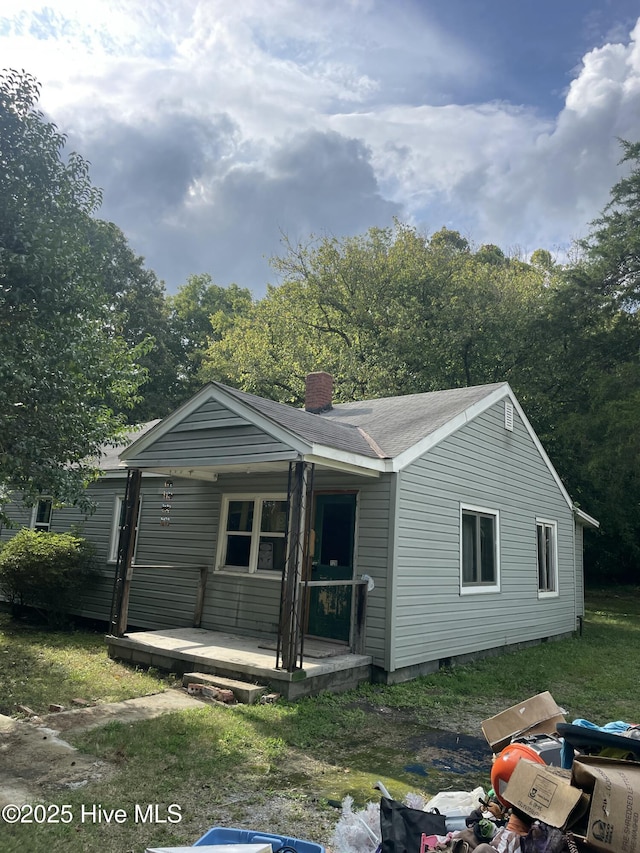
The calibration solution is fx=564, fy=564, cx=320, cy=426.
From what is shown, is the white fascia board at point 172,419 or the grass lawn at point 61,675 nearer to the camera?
the grass lawn at point 61,675

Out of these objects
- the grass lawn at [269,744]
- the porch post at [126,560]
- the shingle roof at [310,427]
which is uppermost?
the shingle roof at [310,427]

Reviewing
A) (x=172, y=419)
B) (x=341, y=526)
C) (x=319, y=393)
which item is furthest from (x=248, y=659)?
(x=319, y=393)

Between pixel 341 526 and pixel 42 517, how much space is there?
350 inches

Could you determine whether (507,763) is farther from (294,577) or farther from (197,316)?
(197,316)

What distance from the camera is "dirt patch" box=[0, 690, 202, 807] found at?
13.1 ft

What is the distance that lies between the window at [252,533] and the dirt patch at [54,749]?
9.94 ft

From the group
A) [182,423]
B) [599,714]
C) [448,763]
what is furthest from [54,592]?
[599,714]

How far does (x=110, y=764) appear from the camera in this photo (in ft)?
14.6

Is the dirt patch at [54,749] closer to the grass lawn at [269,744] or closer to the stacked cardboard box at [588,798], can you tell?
the grass lawn at [269,744]

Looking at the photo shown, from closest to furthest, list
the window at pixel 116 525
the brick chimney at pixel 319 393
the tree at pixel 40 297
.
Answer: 1. the tree at pixel 40 297
2. the window at pixel 116 525
3. the brick chimney at pixel 319 393

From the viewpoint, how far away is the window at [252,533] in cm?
907

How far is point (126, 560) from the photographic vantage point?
845 cm

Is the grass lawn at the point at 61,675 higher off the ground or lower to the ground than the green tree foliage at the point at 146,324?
lower

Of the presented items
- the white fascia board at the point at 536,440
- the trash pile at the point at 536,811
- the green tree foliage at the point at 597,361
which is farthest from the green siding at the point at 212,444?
the green tree foliage at the point at 597,361
